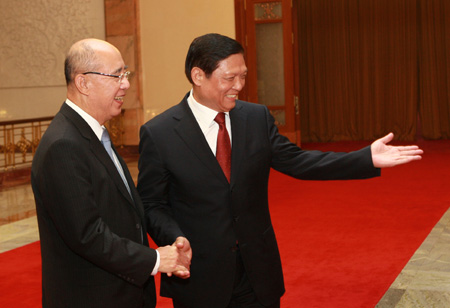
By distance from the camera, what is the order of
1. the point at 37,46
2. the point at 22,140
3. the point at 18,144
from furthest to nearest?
the point at 37,46
the point at 18,144
the point at 22,140

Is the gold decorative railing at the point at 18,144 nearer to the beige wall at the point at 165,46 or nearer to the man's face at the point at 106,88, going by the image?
the beige wall at the point at 165,46

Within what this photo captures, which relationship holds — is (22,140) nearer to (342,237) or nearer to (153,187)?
(342,237)

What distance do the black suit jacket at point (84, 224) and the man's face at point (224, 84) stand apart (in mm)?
515

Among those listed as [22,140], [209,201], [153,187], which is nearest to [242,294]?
[209,201]

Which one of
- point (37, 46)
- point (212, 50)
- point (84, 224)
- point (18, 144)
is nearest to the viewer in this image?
point (84, 224)

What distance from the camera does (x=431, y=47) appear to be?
40.7ft

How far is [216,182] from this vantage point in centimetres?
234

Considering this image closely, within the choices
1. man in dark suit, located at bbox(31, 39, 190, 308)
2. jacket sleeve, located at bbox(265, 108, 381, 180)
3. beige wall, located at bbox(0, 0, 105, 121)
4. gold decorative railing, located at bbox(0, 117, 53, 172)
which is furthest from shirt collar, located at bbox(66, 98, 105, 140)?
beige wall, located at bbox(0, 0, 105, 121)

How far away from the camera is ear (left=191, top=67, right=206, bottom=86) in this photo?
92.6 inches

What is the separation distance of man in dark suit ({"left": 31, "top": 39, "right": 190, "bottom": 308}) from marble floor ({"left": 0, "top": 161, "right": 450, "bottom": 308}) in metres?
2.23

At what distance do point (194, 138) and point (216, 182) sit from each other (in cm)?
19

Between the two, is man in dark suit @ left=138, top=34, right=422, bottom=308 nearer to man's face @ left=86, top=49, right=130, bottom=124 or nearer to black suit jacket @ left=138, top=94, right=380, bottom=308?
black suit jacket @ left=138, top=94, right=380, bottom=308

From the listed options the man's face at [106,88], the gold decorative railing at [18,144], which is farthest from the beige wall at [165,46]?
the man's face at [106,88]

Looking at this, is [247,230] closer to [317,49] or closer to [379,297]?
[379,297]
